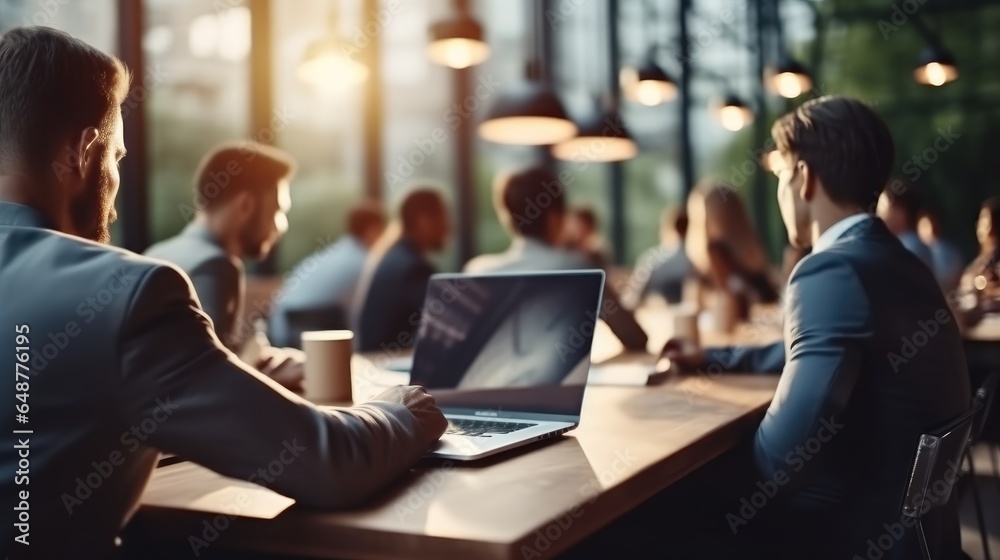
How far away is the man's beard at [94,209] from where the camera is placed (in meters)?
1.08

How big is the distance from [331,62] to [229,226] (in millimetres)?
1178

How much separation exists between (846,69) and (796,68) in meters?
4.77

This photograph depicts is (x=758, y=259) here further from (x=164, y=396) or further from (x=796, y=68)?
(x=164, y=396)

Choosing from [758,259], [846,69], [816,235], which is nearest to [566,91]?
[846,69]

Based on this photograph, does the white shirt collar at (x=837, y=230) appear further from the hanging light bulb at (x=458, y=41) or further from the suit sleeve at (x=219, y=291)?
the hanging light bulb at (x=458, y=41)

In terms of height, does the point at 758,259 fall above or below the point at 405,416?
below

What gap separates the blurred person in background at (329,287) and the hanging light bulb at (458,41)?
1.35m

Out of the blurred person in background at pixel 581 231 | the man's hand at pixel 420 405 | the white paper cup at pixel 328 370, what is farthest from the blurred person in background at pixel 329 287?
the man's hand at pixel 420 405

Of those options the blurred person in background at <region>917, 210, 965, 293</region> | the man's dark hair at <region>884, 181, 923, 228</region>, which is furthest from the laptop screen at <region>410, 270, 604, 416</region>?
the blurred person in background at <region>917, 210, 965, 293</region>

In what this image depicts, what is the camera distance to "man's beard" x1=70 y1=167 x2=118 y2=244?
3.55ft

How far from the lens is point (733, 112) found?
5.44 metres

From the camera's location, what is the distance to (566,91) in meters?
8.83

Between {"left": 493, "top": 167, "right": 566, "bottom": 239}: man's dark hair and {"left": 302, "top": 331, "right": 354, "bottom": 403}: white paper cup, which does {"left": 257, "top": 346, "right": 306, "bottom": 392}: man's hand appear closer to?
{"left": 302, "top": 331, "right": 354, "bottom": 403}: white paper cup

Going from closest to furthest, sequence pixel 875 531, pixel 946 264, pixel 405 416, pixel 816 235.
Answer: pixel 405 416, pixel 875 531, pixel 816 235, pixel 946 264
